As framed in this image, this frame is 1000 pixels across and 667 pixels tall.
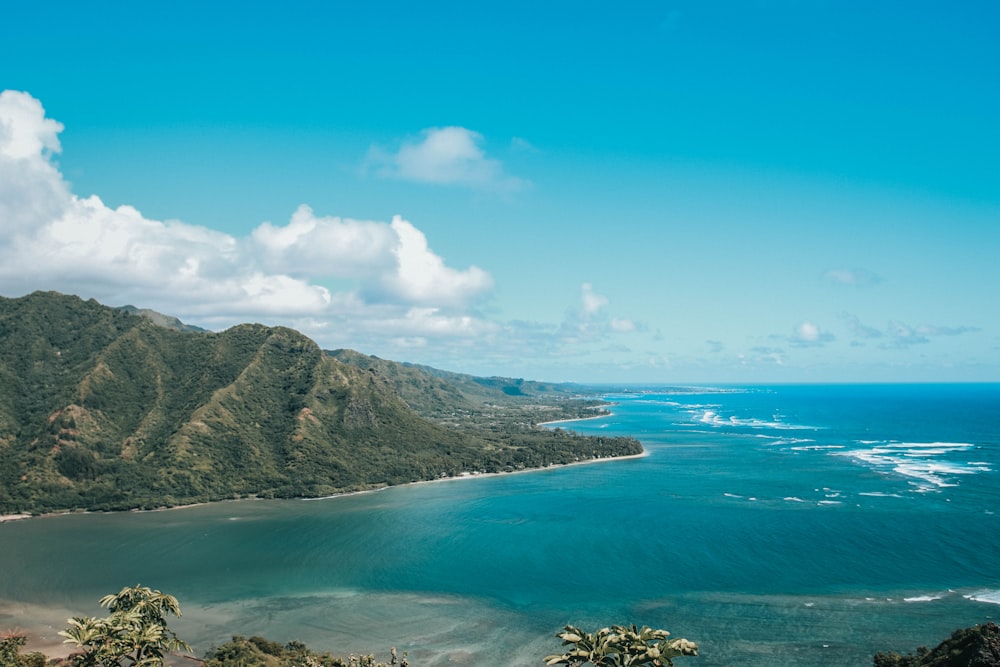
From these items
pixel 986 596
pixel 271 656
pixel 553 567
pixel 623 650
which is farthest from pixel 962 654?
pixel 271 656

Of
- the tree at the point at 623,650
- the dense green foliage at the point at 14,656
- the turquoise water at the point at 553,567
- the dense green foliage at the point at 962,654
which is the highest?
the tree at the point at 623,650

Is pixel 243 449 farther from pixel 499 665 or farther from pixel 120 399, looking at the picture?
pixel 499 665

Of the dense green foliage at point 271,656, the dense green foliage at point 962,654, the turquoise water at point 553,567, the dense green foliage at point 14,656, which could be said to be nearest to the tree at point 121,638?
the dense green foliage at point 14,656

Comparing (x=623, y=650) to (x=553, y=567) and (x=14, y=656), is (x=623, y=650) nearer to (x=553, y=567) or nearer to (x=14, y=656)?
(x=14, y=656)

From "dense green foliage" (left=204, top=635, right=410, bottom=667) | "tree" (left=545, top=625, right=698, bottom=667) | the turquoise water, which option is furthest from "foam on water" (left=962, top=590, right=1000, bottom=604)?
"dense green foliage" (left=204, top=635, right=410, bottom=667)

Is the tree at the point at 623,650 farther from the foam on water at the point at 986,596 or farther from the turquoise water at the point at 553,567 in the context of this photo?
the foam on water at the point at 986,596

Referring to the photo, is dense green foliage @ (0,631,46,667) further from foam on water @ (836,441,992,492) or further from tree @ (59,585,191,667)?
foam on water @ (836,441,992,492)
